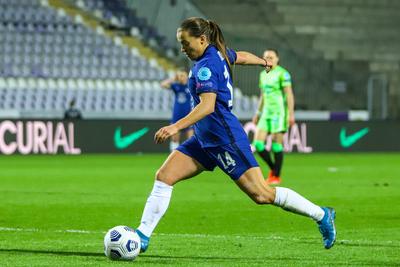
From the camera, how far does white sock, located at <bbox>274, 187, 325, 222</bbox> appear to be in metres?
8.52

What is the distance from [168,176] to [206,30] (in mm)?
1155

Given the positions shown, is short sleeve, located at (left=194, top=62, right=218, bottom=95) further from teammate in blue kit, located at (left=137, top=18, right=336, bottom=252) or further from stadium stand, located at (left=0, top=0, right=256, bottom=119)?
stadium stand, located at (left=0, top=0, right=256, bottom=119)

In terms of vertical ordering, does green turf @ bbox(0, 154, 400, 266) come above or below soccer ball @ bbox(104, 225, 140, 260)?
below

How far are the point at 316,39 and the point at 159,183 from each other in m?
29.9

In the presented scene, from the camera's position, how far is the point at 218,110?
27.3 ft

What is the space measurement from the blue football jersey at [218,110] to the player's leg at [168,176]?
0.56ft

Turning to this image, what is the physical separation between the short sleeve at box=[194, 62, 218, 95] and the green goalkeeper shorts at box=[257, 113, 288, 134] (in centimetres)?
947

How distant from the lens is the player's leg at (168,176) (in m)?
8.45

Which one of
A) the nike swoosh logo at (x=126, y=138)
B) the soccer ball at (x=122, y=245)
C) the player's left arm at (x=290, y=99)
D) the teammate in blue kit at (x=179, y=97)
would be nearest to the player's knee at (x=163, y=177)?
the soccer ball at (x=122, y=245)

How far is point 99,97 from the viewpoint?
32.9 metres

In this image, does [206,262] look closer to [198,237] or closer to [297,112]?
[198,237]

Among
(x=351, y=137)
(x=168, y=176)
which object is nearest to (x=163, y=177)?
(x=168, y=176)

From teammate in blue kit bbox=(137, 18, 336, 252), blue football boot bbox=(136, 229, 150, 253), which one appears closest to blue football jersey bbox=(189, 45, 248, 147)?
teammate in blue kit bbox=(137, 18, 336, 252)

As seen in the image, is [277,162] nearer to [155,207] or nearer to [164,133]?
[155,207]
